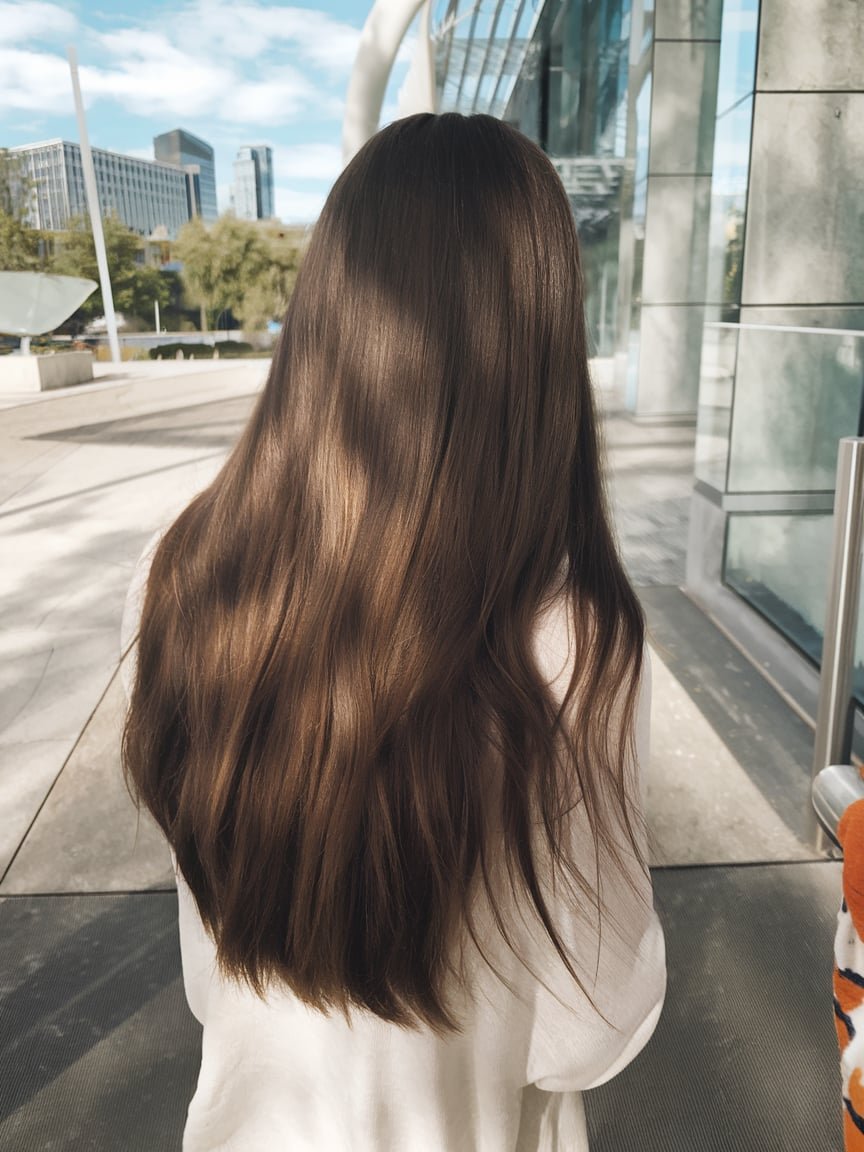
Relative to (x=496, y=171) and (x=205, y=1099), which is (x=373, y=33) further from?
(x=205, y=1099)

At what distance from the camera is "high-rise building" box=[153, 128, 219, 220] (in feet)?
134

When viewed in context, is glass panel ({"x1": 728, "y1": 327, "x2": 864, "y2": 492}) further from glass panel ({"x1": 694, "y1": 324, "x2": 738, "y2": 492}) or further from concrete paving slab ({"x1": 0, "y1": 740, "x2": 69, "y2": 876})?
concrete paving slab ({"x1": 0, "y1": 740, "x2": 69, "y2": 876})

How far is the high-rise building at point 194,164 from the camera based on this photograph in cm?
4091

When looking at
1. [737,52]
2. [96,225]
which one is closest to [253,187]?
[96,225]

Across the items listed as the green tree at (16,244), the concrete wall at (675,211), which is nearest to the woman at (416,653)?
the concrete wall at (675,211)

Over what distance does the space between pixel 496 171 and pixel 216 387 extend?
18608mm

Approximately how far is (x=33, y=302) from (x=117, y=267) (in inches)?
461

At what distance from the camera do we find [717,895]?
8.98 feet

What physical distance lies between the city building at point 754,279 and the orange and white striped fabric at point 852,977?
2.74 meters

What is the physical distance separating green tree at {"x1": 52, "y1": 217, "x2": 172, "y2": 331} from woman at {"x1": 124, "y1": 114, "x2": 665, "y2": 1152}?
93.8 ft

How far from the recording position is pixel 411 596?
0.91 m

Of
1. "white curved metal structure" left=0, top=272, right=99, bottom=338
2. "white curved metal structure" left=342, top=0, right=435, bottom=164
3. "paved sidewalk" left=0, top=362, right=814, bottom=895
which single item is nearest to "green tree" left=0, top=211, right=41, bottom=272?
"white curved metal structure" left=0, top=272, right=99, bottom=338

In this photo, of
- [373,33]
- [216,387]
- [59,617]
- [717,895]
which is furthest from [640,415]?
[216,387]

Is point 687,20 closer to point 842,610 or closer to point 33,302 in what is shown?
point 842,610
